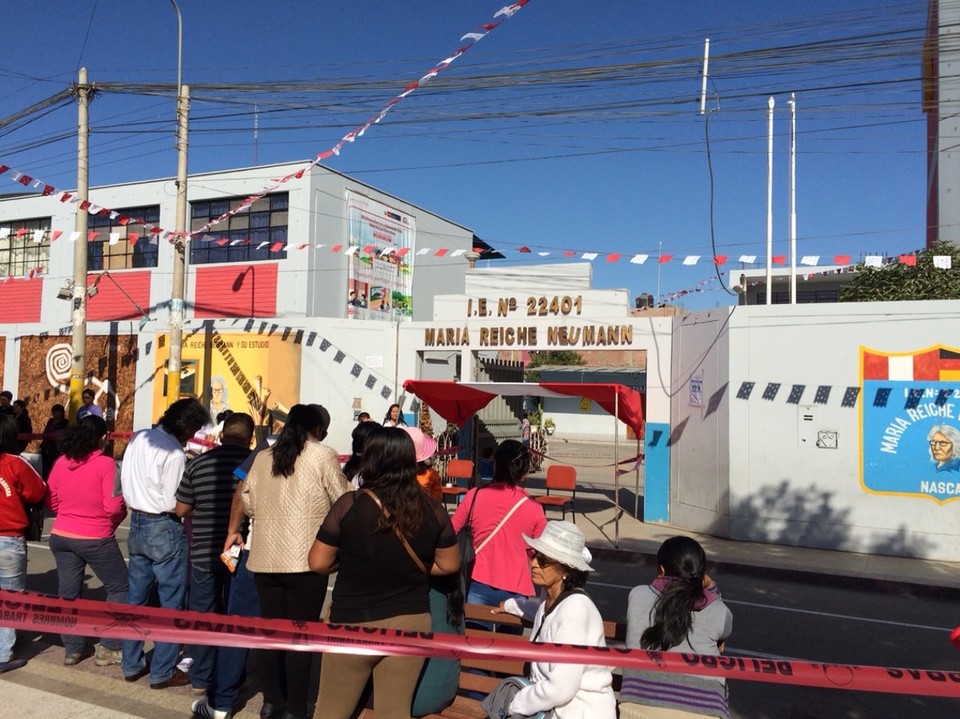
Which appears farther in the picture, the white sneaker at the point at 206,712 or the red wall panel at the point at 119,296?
the red wall panel at the point at 119,296

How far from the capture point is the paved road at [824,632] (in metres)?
5.09

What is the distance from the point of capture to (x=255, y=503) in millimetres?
4027

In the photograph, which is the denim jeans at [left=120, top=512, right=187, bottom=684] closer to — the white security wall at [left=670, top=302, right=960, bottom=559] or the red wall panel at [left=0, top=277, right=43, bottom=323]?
the white security wall at [left=670, top=302, right=960, bottom=559]

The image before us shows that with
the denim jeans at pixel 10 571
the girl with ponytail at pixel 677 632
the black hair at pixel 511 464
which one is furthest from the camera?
the denim jeans at pixel 10 571

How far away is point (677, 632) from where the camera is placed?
10.3 feet

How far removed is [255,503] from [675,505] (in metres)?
10.2

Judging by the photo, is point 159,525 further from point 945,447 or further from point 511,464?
point 945,447

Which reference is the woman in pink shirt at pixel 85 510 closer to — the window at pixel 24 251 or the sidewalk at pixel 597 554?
the sidewalk at pixel 597 554

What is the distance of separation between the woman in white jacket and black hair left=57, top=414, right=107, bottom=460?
11.0 ft

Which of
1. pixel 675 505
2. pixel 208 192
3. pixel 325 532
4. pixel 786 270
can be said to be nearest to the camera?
pixel 325 532

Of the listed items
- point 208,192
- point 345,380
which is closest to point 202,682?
point 345,380

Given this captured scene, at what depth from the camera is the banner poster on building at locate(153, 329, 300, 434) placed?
663 inches

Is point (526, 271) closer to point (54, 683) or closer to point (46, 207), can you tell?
point (46, 207)

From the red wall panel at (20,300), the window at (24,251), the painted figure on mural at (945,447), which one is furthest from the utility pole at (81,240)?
the painted figure on mural at (945,447)
